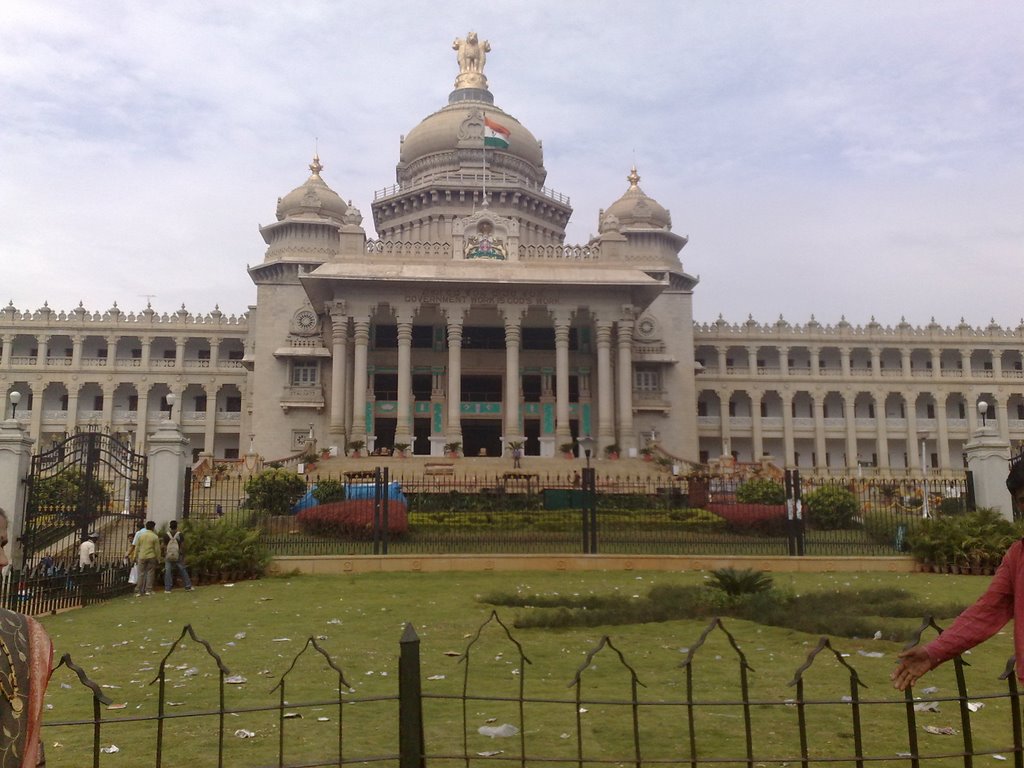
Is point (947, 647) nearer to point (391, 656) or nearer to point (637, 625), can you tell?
point (391, 656)

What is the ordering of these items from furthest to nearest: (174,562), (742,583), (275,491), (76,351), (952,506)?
(76,351)
(275,491)
(952,506)
(174,562)
(742,583)

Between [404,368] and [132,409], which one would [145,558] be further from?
[132,409]

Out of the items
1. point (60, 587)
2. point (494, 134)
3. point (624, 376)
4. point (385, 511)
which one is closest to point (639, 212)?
point (494, 134)

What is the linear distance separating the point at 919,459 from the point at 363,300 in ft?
125

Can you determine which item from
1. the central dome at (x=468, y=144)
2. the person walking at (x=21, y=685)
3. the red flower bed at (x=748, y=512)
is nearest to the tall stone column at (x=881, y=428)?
the central dome at (x=468, y=144)

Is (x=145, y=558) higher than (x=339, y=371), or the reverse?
(x=339, y=371)

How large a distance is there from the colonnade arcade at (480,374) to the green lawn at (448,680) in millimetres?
25611

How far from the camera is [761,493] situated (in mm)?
25359

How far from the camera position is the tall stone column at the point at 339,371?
1510 inches

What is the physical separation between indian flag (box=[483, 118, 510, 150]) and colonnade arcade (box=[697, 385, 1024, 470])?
66.1ft

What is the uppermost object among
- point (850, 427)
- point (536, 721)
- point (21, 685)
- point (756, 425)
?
point (756, 425)

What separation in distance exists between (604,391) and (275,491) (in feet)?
61.2

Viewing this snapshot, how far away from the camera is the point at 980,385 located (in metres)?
56.5

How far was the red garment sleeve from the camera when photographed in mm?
3492
